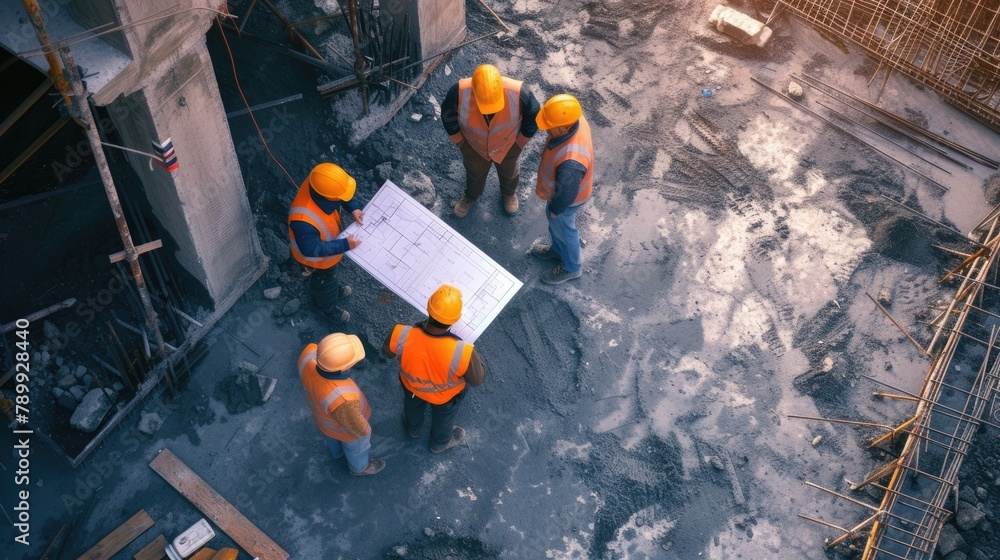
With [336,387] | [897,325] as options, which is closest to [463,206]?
[336,387]

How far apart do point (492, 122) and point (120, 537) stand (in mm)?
5290

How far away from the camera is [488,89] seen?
7.30m

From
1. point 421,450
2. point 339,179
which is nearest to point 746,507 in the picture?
point 421,450

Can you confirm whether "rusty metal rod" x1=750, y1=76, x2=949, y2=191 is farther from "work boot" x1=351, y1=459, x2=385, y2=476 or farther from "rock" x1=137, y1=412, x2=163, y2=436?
"rock" x1=137, y1=412, x2=163, y2=436

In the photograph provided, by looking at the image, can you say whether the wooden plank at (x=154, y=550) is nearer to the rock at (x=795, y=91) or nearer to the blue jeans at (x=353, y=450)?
the blue jeans at (x=353, y=450)

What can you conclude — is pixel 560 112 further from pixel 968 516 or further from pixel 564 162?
pixel 968 516

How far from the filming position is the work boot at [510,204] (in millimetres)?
9117

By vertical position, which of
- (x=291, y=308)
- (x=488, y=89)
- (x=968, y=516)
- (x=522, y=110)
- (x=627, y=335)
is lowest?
(x=968, y=516)

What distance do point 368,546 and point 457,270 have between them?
9.12 feet

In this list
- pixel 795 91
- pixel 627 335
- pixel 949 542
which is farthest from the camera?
pixel 795 91

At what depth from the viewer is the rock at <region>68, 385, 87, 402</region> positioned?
305 inches

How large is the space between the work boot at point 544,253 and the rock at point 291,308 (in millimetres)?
2706

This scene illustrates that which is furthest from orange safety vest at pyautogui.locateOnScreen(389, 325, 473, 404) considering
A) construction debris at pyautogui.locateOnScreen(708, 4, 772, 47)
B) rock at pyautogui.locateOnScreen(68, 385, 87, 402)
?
construction debris at pyautogui.locateOnScreen(708, 4, 772, 47)

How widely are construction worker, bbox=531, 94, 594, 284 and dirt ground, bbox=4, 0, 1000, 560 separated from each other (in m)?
1.13
